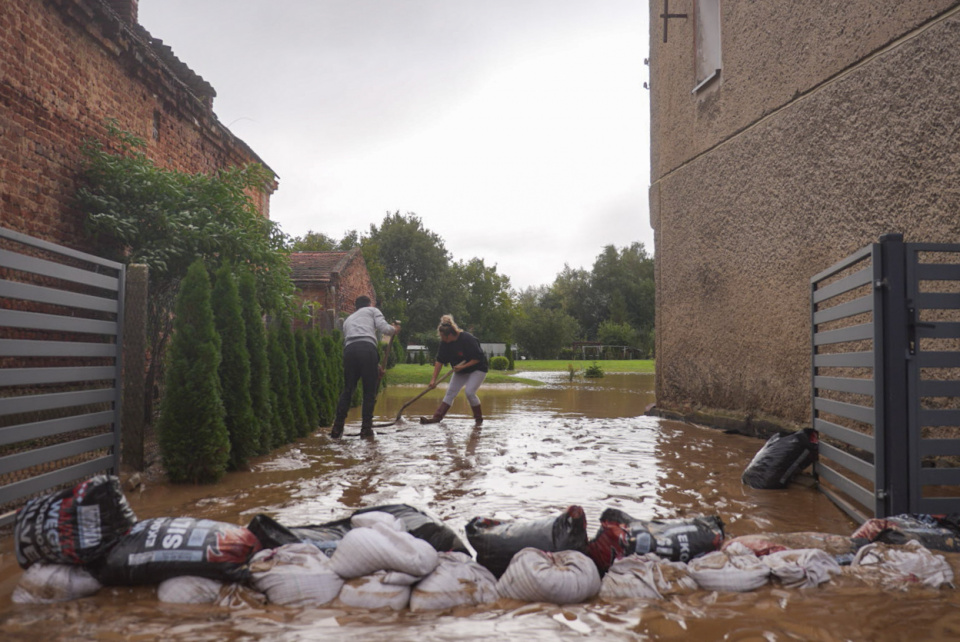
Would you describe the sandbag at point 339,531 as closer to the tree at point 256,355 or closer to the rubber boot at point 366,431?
the tree at point 256,355

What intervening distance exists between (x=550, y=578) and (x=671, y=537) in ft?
2.74

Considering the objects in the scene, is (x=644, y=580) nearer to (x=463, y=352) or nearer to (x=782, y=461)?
(x=782, y=461)

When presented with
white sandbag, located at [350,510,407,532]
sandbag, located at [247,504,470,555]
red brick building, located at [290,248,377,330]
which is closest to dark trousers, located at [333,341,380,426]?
sandbag, located at [247,504,470,555]

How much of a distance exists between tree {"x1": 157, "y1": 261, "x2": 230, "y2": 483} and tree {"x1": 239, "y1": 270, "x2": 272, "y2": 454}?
1.11 m

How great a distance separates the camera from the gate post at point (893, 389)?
12.4 feet

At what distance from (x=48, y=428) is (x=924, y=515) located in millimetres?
5361

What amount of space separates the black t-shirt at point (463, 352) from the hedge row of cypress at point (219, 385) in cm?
293

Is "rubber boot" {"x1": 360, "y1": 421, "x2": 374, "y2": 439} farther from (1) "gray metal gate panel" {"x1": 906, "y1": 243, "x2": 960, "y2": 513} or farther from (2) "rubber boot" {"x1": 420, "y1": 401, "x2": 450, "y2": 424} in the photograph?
(1) "gray metal gate panel" {"x1": 906, "y1": 243, "x2": 960, "y2": 513}

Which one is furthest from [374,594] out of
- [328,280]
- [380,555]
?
[328,280]

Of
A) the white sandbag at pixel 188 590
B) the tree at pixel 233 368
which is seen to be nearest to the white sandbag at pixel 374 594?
the white sandbag at pixel 188 590

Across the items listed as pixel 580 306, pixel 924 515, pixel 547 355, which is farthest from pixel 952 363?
pixel 580 306

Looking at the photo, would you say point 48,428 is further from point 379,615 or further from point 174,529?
point 379,615

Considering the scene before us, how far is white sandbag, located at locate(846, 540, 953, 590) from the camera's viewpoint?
9.60 feet

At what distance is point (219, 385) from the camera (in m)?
5.84
